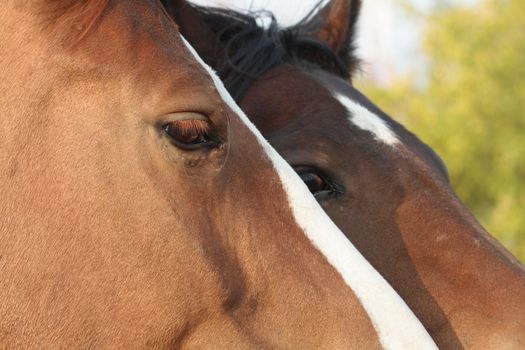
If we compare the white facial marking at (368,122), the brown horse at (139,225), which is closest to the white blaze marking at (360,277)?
the brown horse at (139,225)

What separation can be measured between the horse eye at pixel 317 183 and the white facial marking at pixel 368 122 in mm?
265

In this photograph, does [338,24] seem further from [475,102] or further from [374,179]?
[475,102]

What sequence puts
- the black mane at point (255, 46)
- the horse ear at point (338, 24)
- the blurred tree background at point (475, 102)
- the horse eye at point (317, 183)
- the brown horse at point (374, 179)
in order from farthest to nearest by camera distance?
the blurred tree background at point (475, 102)
the horse ear at point (338, 24)
the black mane at point (255, 46)
the horse eye at point (317, 183)
the brown horse at point (374, 179)

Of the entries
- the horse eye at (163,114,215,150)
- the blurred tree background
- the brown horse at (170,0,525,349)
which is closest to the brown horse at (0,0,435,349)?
the horse eye at (163,114,215,150)

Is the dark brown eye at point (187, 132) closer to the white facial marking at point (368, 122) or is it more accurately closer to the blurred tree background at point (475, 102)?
the white facial marking at point (368, 122)

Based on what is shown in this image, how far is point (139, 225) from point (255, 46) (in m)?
1.74

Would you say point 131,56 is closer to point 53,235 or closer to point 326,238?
point 53,235

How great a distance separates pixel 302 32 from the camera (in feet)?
13.5

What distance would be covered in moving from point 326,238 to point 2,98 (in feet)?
3.08

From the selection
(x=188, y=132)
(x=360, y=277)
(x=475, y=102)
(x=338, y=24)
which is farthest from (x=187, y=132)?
(x=475, y=102)

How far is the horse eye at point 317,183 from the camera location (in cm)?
340

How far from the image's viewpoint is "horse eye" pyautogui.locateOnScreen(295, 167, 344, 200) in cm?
340

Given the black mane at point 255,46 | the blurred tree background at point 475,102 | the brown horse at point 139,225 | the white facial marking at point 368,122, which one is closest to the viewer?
the brown horse at point 139,225

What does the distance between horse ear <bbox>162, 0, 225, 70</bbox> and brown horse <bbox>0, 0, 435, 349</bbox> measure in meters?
1.42
